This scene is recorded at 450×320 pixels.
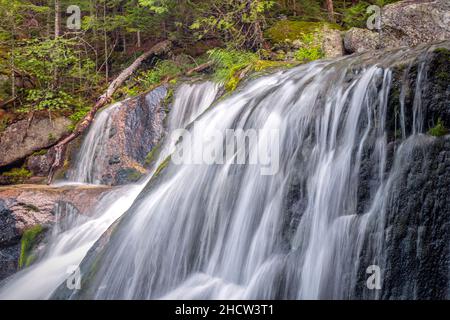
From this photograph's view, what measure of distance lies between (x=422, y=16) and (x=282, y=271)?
681 centimetres

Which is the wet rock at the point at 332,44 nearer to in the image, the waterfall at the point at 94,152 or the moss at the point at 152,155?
the moss at the point at 152,155

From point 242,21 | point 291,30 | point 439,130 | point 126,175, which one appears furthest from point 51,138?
point 439,130

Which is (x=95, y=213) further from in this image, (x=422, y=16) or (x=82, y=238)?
(x=422, y=16)

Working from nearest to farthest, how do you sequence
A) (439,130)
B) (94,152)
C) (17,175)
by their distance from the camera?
(439,130)
(94,152)
(17,175)

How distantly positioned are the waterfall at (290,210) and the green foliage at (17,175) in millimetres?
4181

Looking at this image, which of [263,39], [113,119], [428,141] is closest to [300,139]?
[428,141]

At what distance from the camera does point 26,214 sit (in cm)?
Result: 664

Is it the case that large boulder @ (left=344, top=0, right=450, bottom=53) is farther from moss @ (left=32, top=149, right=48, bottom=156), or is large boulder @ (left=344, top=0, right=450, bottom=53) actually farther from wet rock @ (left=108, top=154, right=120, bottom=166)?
moss @ (left=32, top=149, right=48, bottom=156)

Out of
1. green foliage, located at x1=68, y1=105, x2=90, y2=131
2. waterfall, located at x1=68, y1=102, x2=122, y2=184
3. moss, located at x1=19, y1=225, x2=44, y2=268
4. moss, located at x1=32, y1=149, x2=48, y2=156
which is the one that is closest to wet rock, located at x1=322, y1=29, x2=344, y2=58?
waterfall, located at x1=68, y1=102, x2=122, y2=184

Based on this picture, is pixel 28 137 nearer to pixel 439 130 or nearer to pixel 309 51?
pixel 309 51

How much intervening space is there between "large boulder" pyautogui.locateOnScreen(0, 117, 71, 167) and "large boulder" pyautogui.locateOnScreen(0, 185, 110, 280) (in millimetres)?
2877

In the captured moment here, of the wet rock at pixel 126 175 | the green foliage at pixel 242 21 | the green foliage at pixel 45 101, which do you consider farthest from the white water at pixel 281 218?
the green foliage at pixel 45 101

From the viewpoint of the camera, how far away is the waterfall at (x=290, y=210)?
3.49 metres

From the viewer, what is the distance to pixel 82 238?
6082 millimetres
